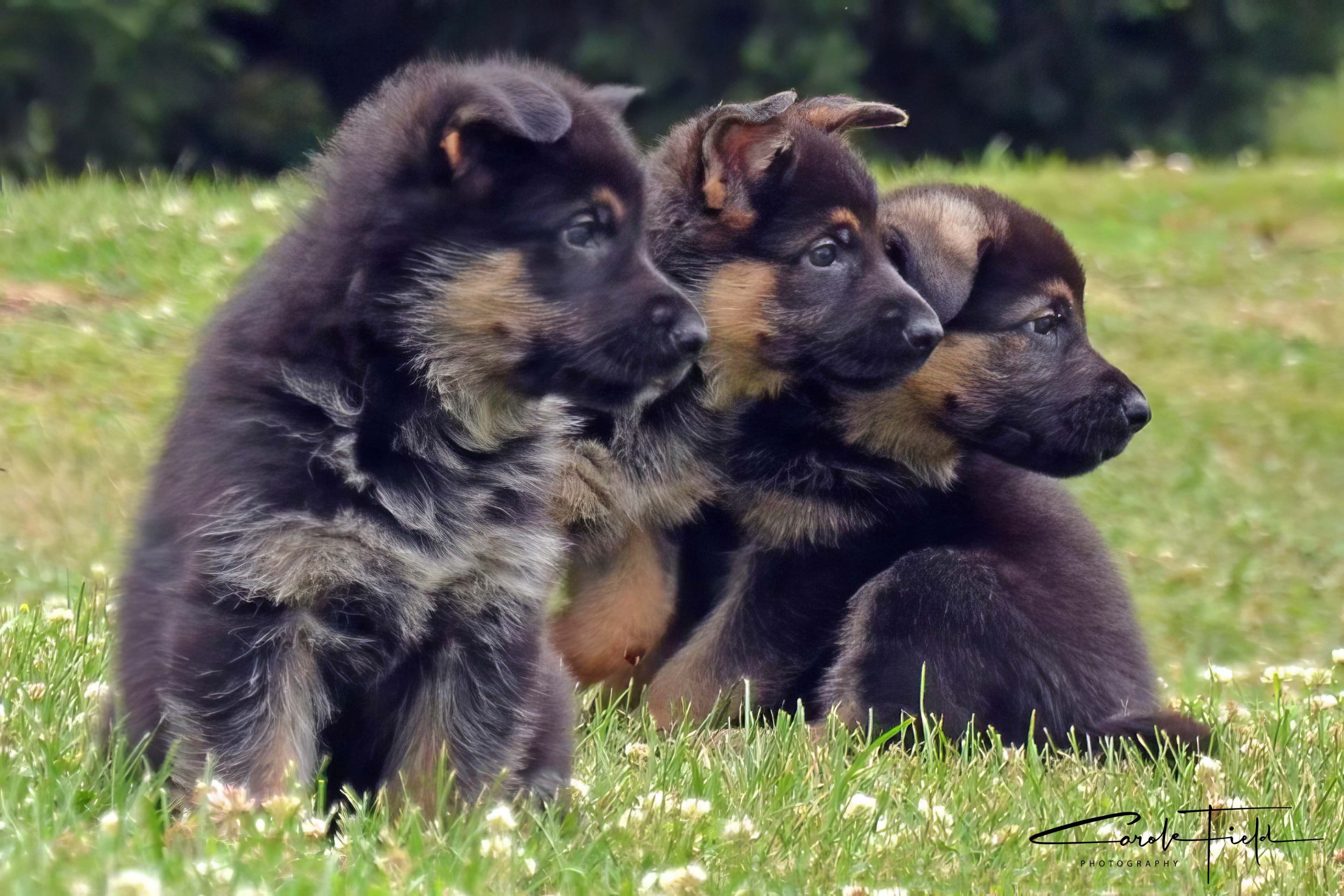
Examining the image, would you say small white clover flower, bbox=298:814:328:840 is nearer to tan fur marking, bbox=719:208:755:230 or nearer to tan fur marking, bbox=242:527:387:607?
tan fur marking, bbox=242:527:387:607

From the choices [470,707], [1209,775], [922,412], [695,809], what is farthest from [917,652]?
[470,707]

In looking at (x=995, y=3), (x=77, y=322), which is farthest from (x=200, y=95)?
(x=995, y=3)

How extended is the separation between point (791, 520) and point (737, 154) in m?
1.12

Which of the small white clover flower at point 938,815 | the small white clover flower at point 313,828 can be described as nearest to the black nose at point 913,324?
the small white clover flower at point 938,815

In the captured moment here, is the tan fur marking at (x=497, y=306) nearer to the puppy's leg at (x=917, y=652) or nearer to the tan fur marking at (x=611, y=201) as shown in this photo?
the tan fur marking at (x=611, y=201)

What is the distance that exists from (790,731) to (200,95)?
11380mm

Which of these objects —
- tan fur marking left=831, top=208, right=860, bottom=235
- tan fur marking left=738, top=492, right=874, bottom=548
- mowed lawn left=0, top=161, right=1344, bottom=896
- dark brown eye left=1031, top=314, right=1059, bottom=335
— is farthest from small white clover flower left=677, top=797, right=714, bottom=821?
dark brown eye left=1031, top=314, right=1059, bottom=335

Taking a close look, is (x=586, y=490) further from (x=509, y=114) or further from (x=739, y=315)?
(x=509, y=114)

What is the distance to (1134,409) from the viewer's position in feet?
16.3

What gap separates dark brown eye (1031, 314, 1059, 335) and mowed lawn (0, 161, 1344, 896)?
1266 millimetres

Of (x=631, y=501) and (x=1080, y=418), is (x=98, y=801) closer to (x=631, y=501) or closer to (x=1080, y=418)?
(x=631, y=501)

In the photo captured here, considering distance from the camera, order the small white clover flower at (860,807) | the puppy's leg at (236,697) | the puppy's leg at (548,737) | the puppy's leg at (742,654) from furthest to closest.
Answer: the puppy's leg at (742,654) < the puppy's leg at (548,737) < the small white clover flower at (860,807) < the puppy's leg at (236,697)

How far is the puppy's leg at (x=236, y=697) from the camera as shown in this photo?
316cm

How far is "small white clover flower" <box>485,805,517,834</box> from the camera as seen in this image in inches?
121
